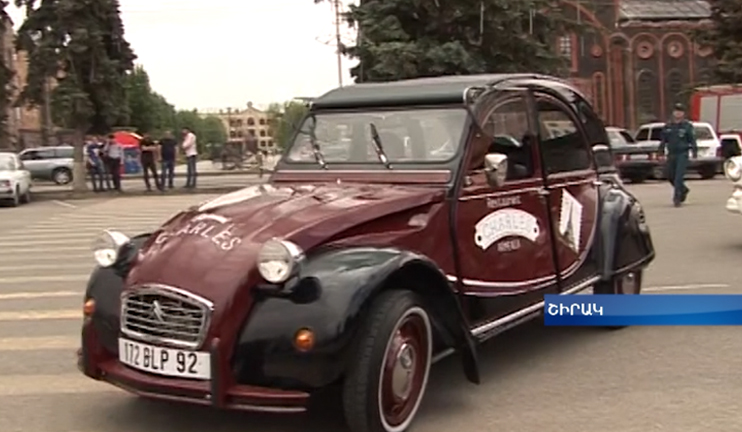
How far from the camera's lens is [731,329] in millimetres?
7020

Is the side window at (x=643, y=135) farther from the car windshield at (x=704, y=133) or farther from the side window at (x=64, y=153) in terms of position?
the side window at (x=64, y=153)

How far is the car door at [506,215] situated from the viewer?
5.50 meters

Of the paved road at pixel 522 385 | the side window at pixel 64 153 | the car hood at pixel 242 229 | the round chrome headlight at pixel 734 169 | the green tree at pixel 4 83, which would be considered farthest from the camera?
the side window at pixel 64 153

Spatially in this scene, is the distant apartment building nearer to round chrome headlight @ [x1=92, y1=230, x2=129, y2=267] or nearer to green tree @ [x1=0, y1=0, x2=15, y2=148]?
green tree @ [x1=0, y1=0, x2=15, y2=148]

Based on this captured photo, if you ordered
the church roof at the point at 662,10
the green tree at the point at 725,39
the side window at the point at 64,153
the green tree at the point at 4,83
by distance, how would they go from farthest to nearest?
1. the church roof at the point at 662,10
2. the green tree at the point at 725,39
3. the side window at the point at 64,153
4. the green tree at the point at 4,83

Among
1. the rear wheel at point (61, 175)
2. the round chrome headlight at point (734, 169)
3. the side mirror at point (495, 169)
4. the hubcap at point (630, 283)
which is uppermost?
the side mirror at point (495, 169)

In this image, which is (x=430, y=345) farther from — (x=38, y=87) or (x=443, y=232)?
(x=38, y=87)

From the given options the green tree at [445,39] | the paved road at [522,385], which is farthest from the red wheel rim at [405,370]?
the green tree at [445,39]

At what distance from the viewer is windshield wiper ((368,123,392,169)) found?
5812 millimetres

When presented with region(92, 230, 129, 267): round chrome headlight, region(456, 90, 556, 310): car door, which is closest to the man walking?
region(456, 90, 556, 310): car door

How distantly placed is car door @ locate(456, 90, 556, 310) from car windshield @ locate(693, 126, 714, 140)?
75.8 ft

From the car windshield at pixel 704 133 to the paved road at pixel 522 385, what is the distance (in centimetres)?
1949
